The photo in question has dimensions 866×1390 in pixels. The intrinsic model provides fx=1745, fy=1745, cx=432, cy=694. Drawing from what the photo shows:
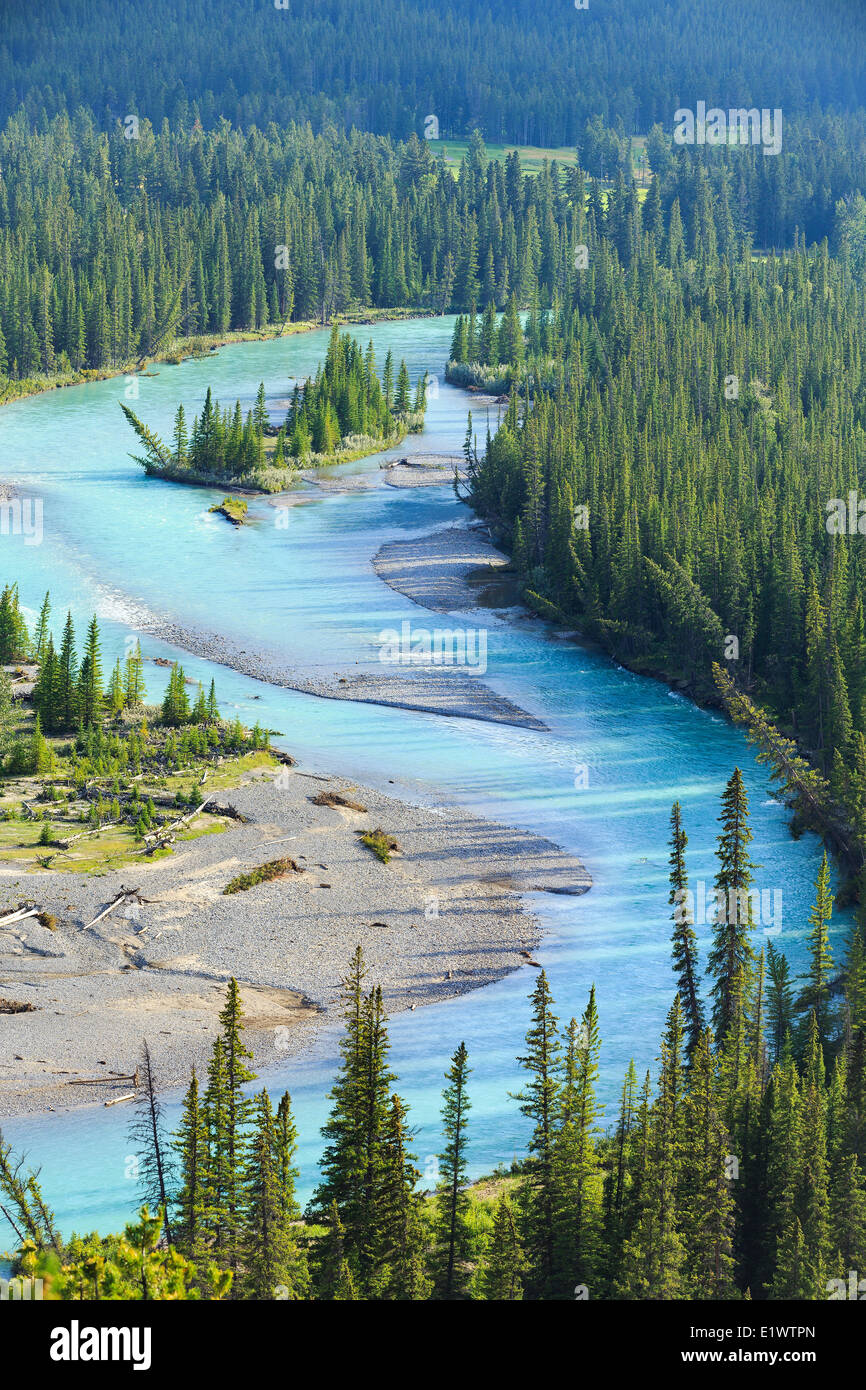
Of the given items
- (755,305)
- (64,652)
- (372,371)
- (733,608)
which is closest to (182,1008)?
(64,652)

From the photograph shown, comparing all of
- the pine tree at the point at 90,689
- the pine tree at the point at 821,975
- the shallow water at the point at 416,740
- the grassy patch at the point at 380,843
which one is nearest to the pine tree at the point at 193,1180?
the shallow water at the point at 416,740

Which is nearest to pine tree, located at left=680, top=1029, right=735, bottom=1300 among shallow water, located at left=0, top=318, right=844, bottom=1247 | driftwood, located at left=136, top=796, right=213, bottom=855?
shallow water, located at left=0, top=318, right=844, bottom=1247

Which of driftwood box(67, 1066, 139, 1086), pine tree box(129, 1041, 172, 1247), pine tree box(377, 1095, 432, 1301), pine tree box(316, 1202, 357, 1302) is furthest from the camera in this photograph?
driftwood box(67, 1066, 139, 1086)

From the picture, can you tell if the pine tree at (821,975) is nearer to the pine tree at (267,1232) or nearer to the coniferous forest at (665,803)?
the coniferous forest at (665,803)

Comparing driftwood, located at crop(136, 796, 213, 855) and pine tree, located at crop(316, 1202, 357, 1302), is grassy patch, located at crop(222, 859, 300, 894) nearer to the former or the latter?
driftwood, located at crop(136, 796, 213, 855)

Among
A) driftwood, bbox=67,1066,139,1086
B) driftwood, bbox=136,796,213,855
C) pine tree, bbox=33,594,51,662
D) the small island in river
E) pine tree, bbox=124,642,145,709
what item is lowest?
driftwood, bbox=67,1066,139,1086

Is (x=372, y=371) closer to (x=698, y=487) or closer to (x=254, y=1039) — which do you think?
(x=698, y=487)

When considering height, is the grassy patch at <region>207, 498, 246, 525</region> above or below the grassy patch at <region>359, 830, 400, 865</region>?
above
